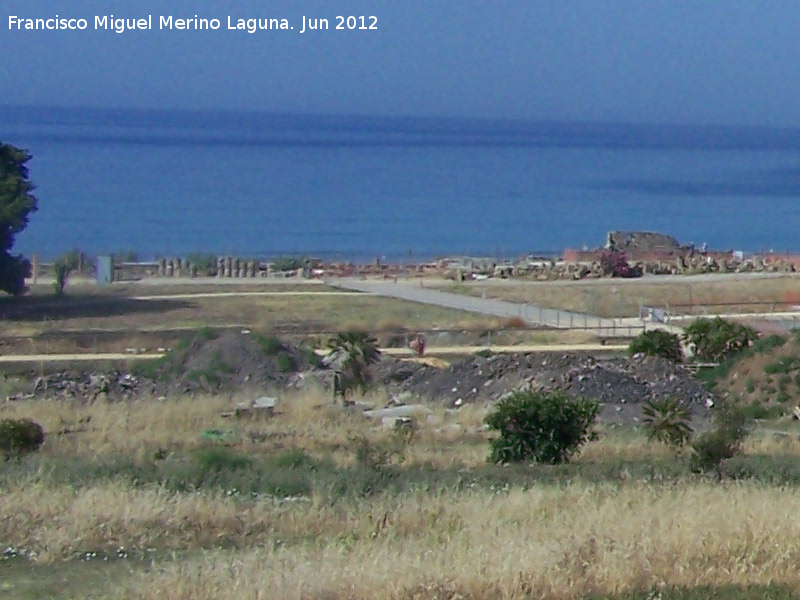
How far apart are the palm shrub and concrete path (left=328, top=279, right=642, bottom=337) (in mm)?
14996

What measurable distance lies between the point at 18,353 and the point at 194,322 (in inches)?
269

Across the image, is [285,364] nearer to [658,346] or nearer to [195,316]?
[658,346]

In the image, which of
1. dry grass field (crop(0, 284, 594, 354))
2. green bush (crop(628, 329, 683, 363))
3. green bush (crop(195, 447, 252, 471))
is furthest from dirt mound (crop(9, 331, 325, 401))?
green bush (crop(195, 447, 252, 471))

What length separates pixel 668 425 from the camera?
1805 centimetres

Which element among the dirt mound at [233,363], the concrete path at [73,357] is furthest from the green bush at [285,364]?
the concrete path at [73,357]

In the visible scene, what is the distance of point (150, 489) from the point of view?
1146 cm

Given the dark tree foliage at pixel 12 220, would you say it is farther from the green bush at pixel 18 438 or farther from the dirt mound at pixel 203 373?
the green bush at pixel 18 438

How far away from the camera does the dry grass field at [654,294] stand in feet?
135

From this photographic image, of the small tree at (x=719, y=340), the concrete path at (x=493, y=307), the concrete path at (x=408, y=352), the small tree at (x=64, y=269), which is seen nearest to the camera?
the small tree at (x=719, y=340)

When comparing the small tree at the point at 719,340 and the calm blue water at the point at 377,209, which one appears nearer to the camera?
the small tree at the point at 719,340

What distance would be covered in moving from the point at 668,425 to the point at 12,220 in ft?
96.7

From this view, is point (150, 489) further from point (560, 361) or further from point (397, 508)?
point (560, 361)

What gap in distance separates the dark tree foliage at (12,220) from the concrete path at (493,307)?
36.1 feet

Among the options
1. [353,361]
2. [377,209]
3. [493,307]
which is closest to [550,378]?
[353,361]
